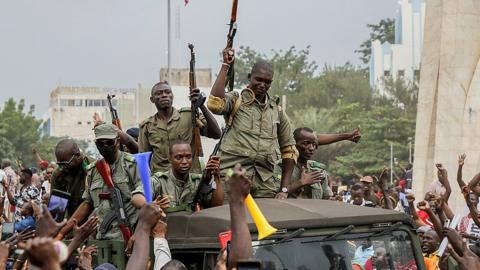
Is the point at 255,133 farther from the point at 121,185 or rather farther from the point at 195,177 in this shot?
the point at 121,185

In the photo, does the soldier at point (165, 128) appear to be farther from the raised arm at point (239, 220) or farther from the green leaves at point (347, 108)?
the green leaves at point (347, 108)

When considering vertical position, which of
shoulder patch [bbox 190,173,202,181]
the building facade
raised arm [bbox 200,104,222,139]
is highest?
raised arm [bbox 200,104,222,139]

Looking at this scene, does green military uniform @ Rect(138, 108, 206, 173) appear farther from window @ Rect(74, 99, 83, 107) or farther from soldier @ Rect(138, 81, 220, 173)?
window @ Rect(74, 99, 83, 107)

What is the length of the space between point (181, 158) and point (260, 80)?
1.13 m

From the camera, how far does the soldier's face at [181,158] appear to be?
8.22m

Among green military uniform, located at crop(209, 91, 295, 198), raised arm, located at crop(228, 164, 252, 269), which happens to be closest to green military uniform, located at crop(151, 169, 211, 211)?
green military uniform, located at crop(209, 91, 295, 198)

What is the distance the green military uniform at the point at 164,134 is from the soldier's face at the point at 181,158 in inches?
41.6

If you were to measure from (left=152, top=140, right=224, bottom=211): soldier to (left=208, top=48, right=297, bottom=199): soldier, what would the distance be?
73cm

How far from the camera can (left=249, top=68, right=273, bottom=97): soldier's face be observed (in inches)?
352

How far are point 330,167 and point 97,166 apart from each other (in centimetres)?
5332

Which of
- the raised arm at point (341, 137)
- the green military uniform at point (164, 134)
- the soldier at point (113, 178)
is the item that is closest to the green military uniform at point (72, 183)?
the green military uniform at point (164, 134)

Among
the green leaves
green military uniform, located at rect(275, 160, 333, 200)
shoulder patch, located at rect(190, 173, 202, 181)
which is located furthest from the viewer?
the green leaves

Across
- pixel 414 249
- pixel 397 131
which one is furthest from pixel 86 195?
pixel 397 131

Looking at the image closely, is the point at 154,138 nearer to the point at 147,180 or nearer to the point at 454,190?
the point at 147,180
